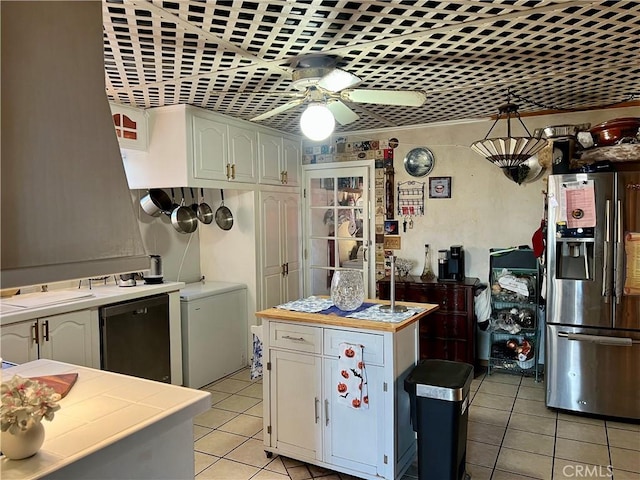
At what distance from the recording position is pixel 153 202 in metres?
4.00

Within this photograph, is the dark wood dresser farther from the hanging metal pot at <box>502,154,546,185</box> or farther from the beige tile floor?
the hanging metal pot at <box>502,154,546,185</box>

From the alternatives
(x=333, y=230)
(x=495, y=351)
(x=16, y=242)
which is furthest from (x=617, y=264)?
(x=16, y=242)

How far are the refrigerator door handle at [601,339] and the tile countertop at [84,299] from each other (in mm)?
2986

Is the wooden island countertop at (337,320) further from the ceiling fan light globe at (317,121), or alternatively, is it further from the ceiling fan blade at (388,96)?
the ceiling fan blade at (388,96)

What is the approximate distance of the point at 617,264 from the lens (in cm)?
320

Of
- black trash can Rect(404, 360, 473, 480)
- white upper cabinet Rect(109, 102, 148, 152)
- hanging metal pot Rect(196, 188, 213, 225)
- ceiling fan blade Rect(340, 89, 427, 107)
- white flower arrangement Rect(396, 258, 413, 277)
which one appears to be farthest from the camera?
white flower arrangement Rect(396, 258, 413, 277)

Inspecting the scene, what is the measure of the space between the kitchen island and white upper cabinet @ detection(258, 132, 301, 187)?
2.15m

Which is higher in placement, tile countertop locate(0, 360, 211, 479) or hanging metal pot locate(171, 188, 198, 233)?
hanging metal pot locate(171, 188, 198, 233)

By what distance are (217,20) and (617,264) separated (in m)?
2.98

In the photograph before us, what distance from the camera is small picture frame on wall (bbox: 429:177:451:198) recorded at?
4586 mm

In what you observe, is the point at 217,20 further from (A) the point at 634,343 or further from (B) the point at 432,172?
(A) the point at 634,343

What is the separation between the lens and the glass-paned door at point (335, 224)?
4.98 metres

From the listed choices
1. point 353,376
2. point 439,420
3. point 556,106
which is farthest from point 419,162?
point 439,420

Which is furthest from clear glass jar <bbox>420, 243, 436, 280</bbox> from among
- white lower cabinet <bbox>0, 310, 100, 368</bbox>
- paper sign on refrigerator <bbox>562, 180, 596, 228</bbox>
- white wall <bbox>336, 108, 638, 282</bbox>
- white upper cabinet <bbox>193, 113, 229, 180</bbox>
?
white lower cabinet <bbox>0, 310, 100, 368</bbox>
